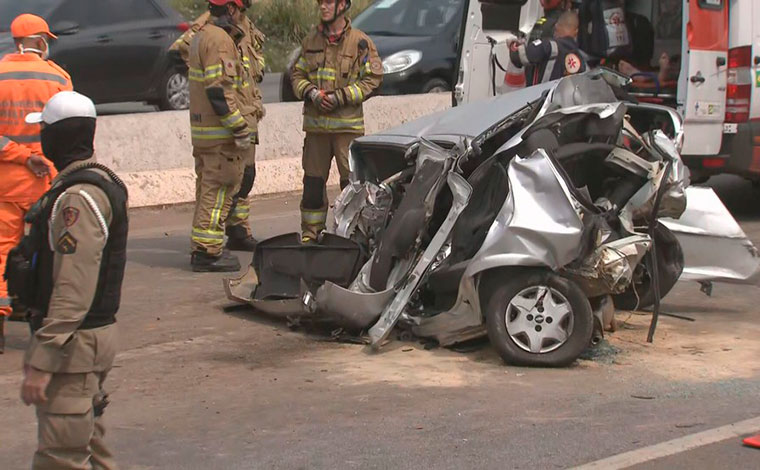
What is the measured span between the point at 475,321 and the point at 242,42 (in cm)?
345

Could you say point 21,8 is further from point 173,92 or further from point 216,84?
point 216,84

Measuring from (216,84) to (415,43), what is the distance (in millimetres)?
7064

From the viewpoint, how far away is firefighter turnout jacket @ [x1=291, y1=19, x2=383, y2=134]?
9359 millimetres

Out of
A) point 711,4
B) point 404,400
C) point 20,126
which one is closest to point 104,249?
point 404,400

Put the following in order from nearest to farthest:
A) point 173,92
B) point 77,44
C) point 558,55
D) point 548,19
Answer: point 558,55
point 548,19
point 77,44
point 173,92

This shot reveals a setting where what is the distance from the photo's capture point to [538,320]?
658 cm

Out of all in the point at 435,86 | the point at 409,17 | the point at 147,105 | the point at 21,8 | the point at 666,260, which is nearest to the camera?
the point at 666,260

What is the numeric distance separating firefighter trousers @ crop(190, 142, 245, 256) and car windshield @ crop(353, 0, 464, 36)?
7.18 meters

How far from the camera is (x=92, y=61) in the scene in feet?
48.3

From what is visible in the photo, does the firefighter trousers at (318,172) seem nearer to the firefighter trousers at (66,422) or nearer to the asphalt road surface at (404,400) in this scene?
the asphalt road surface at (404,400)

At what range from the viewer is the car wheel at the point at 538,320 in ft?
21.5

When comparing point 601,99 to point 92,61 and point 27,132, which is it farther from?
point 92,61

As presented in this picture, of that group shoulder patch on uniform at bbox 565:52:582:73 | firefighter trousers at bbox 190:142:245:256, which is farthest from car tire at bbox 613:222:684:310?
firefighter trousers at bbox 190:142:245:256

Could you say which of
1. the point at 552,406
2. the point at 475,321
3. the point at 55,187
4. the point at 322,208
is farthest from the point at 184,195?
the point at 55,187
